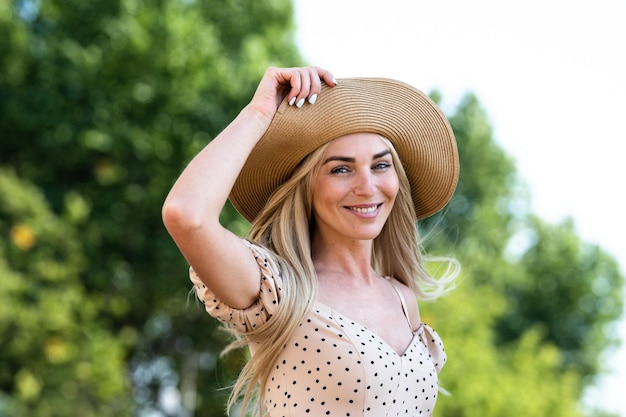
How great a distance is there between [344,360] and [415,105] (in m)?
0.84

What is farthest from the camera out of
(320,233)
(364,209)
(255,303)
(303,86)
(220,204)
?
(320,233)

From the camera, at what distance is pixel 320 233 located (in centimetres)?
312

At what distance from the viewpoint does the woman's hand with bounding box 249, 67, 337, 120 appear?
2.79 metres

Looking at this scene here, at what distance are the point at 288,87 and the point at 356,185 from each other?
0.33 meters

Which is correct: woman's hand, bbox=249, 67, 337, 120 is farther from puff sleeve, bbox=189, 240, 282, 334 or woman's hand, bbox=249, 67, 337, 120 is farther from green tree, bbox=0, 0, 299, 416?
green tree, bbox=0, 0, 299, 416

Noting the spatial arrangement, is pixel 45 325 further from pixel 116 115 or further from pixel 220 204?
pixel 220 204

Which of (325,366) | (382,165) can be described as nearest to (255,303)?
(325,366)

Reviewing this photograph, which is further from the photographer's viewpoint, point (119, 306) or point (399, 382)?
point (119, 306)

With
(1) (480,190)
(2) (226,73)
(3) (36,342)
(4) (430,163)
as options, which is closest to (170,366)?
(3) (36,342)

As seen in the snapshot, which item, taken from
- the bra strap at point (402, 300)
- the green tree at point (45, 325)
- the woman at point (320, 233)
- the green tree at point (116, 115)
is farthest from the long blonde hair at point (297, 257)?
the green tree at point (45, 325)

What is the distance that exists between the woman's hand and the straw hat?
3cm

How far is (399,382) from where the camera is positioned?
288 cm

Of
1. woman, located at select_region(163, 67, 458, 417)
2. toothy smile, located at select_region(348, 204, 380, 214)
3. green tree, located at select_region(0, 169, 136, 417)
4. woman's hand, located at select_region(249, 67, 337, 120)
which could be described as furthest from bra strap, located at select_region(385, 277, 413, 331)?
green tree, located at select_region(0, 169, 136, 417)

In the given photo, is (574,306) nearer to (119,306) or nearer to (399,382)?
(119,306)
